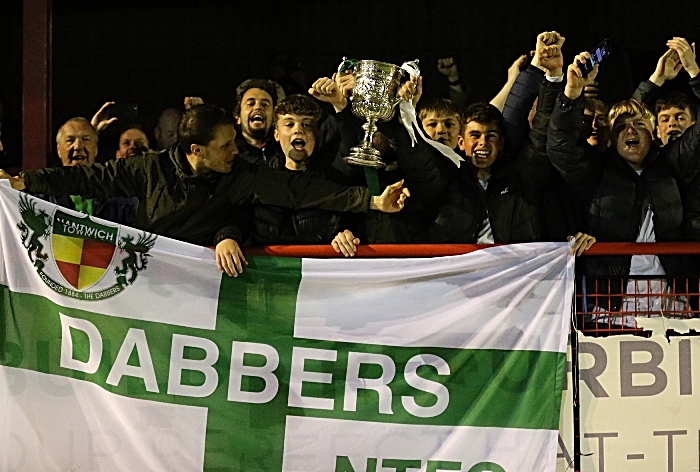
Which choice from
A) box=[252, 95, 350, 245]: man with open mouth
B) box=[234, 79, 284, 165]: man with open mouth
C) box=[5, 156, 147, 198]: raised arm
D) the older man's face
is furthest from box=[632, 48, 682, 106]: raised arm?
the older man's face

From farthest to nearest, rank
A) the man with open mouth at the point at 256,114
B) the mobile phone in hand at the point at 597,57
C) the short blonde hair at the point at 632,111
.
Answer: the man with open mouth at the point at 256,114 < the short blonde hair at the point at 632,111 < the mobile phone in hand at the point at 597,57

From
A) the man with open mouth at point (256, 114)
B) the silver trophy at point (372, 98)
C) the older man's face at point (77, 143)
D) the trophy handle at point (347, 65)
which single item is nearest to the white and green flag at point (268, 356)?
the silver trophy at point (372, 98)

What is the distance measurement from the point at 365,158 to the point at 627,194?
1267mm

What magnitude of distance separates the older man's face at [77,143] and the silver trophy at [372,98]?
5.80ft

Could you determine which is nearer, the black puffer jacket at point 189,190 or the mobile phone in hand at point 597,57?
the mobile phone in hand at point 597,57

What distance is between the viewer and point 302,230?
5.59 meters

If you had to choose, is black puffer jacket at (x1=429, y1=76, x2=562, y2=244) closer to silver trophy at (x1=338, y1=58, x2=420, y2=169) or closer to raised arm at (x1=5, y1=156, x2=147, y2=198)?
silver trophy at (x1=338, y1=58, x2=420, y2=169)

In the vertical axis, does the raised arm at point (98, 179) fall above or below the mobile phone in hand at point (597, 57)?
below

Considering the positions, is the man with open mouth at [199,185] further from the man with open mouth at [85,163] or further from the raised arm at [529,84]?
the raised arm at [529,84]

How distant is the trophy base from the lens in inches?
208

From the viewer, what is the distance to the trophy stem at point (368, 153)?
5.28 metres

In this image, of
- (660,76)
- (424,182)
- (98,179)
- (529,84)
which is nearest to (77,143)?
(98,179)

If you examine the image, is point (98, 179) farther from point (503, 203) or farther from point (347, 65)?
point (503, 203)

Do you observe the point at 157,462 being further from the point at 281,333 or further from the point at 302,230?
the point at 302,230
